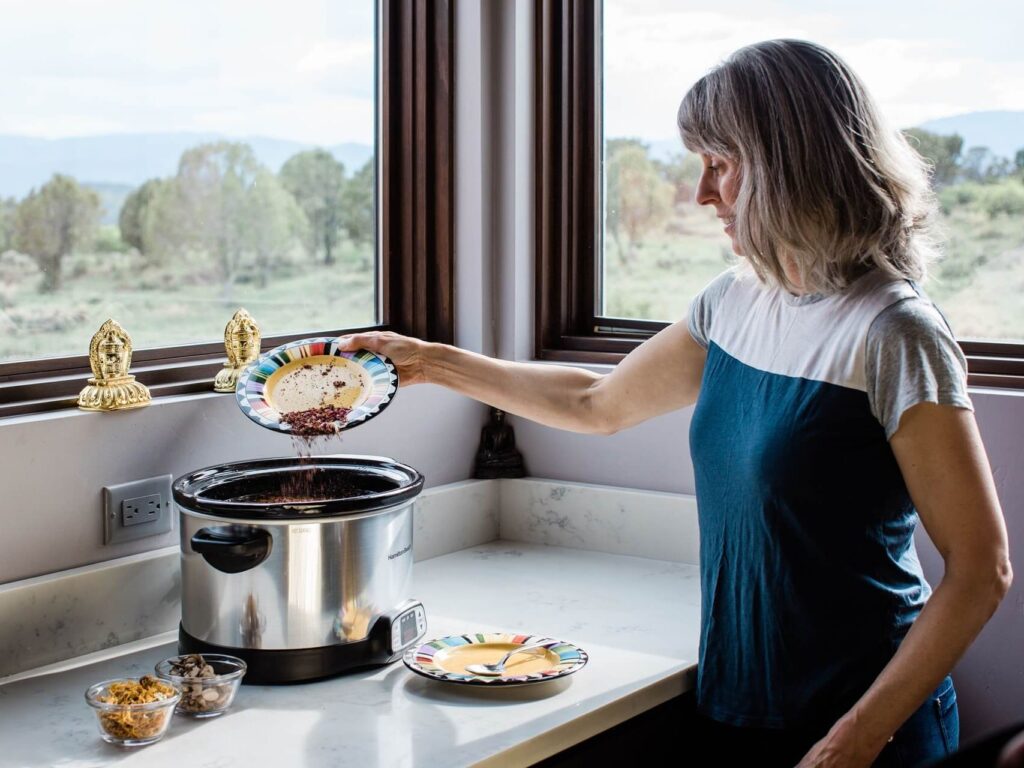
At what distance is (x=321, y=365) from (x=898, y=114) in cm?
95

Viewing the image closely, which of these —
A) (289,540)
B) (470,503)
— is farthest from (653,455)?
(289,540)

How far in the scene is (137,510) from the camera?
1.66 meters

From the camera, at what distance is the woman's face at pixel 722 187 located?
4.61ft

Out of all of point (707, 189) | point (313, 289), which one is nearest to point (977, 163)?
point (707, 189)

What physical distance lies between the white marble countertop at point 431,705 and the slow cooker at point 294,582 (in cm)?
4

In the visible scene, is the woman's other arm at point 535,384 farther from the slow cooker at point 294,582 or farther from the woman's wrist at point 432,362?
the slow cooker at point 294,582

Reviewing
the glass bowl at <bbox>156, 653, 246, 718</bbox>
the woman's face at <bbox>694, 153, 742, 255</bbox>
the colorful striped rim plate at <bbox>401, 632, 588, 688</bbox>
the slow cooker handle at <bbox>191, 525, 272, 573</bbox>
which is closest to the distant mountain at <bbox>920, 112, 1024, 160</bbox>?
the woman's face at <bbox>694, 153, 742, 255</bbox>

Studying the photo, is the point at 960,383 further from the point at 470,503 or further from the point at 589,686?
the point at 470,503

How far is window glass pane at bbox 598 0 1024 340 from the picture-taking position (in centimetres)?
180

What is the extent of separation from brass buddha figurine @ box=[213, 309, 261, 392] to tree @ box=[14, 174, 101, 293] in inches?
9.2

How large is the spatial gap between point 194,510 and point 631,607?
66cm

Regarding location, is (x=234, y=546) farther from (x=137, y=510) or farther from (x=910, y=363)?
(x=910, y=363)

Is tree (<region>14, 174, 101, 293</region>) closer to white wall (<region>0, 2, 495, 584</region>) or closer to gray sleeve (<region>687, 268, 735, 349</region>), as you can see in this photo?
white wall (<region>0, 2, 495, 584</region>)

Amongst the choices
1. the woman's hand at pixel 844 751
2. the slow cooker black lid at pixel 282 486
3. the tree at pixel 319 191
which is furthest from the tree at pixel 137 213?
the woman's hand at pixel 844 751
